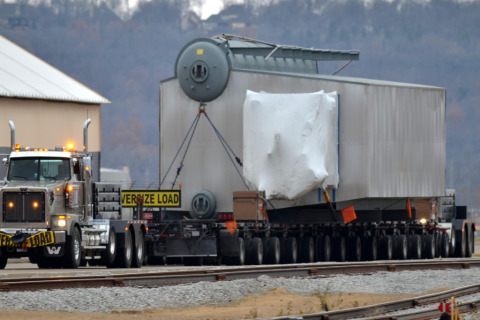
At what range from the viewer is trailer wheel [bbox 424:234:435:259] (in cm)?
4375

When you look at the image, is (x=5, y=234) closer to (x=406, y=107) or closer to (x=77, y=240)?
(x=77, y=240)

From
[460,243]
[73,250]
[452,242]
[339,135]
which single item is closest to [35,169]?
[73,250]

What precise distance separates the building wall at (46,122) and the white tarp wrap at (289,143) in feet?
42.5

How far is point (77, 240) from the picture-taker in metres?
27.9

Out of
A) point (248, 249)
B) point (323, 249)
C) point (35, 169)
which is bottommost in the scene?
point (323, 249)

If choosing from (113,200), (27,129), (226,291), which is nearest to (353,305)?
(226,291)

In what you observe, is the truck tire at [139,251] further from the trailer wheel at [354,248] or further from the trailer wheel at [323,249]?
the trailer wheel at [354,248]

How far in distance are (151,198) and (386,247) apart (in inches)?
344

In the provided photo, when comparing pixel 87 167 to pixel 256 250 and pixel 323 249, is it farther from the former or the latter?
pixel 323 249

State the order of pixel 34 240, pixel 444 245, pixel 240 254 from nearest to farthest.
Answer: pixel 34 240
pixel 240 254
pixel 444 245

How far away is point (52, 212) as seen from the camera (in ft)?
89.8

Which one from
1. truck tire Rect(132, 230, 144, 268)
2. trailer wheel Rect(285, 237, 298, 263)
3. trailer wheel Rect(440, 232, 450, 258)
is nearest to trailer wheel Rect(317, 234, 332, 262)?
trailer wheel Rect(285, 237, 298, 263)

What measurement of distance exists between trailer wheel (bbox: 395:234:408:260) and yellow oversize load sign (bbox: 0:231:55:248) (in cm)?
1744

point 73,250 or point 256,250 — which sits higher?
point 73,250
